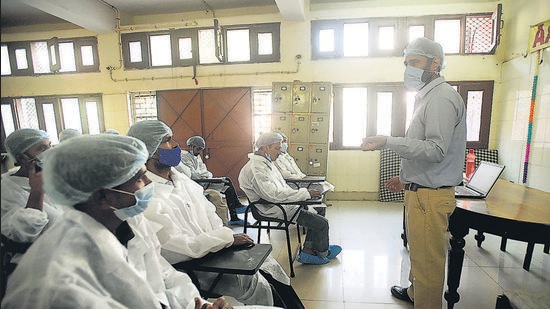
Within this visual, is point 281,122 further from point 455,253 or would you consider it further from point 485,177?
point 455,253

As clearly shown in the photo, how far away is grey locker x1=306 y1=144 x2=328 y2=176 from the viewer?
185 inches

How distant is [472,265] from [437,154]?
1739mm

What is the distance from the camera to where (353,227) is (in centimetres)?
352

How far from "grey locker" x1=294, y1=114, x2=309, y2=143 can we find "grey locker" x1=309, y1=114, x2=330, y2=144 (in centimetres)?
9

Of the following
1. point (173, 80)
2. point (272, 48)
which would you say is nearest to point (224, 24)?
point (272, 48)

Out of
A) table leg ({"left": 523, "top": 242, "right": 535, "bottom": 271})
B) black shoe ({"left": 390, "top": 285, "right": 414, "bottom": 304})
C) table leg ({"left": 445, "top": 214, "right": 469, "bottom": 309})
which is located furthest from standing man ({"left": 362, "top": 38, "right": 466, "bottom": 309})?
table leg ({"left": 523, "top": 242, "right": 535, "bottom": 271})

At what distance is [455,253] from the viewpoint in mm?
1713

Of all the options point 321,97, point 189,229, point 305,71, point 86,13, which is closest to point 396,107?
point 321,97

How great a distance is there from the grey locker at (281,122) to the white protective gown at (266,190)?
2174mm

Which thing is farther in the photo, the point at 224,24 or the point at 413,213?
the point at 224,24

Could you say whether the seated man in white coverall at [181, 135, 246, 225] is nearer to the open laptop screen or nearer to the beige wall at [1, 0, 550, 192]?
the beige wall at [1, 0, 550, 192]

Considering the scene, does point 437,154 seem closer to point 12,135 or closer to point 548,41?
point 12,135

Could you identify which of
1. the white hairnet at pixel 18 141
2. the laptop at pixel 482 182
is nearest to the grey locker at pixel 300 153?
the laptop at pixel 482 182

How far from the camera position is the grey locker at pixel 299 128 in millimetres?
4711
